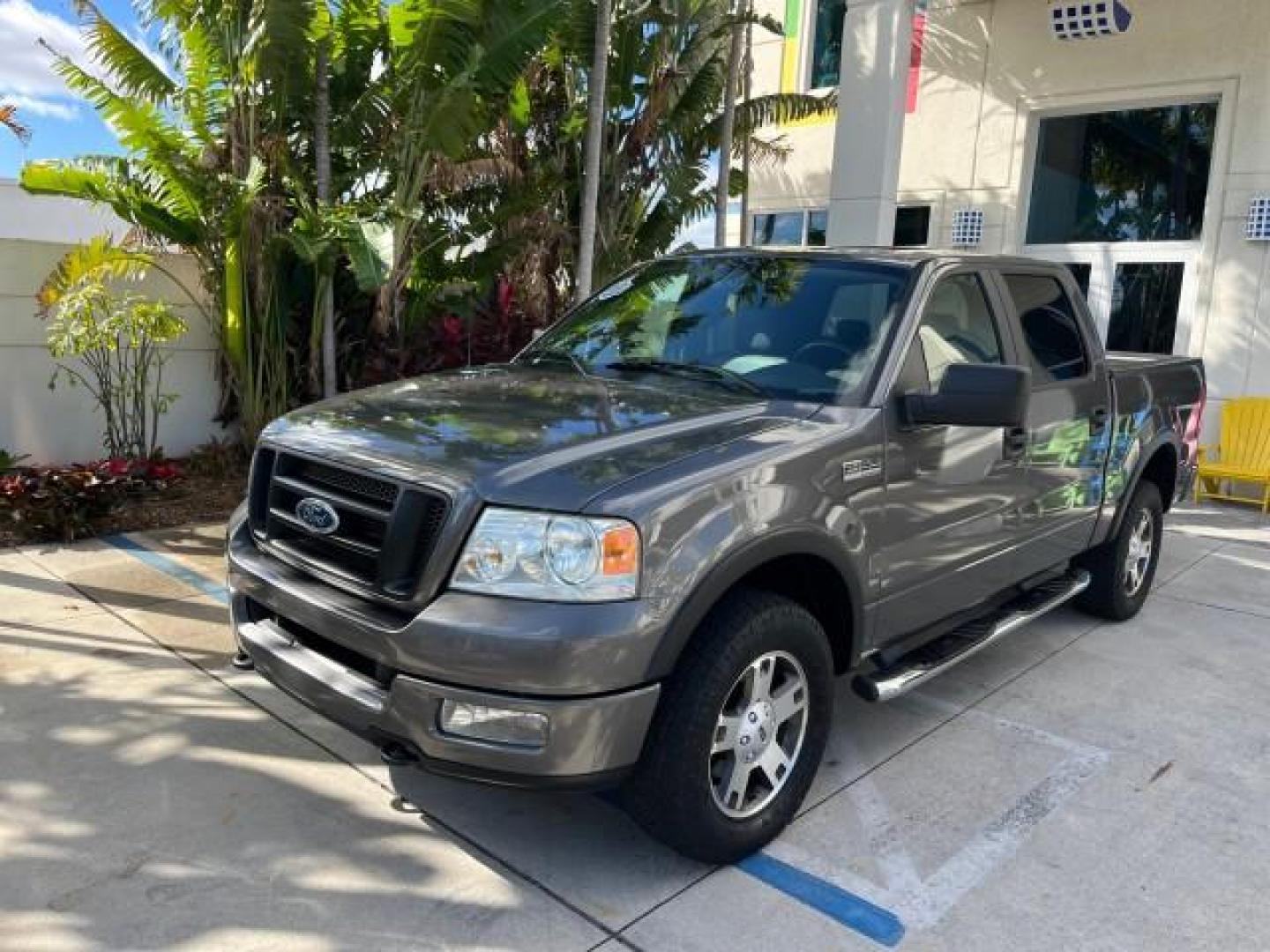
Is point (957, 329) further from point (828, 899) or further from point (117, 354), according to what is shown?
point (117, 354)

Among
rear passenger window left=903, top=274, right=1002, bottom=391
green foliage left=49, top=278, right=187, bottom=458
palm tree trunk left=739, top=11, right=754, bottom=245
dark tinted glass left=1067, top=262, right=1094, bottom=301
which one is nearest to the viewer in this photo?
rear passenger window left=903, top=274, right=1002, bottom=391

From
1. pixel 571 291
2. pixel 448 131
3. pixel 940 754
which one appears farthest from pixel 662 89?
pixel 940 754

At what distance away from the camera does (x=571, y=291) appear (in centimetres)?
1036

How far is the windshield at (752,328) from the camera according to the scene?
12.1ft

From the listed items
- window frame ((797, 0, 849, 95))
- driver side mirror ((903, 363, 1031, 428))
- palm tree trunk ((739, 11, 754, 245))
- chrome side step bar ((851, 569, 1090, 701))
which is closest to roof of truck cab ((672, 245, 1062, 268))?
driver side mirror ((903, 363, 1031, 428))

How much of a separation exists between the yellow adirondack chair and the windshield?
745 centimetres

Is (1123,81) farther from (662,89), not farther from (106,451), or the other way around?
(106,451)

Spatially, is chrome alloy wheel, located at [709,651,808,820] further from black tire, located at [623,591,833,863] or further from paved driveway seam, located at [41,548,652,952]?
paved driveway seam, located at [41,548,652,952]

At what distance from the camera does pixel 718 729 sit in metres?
3.01

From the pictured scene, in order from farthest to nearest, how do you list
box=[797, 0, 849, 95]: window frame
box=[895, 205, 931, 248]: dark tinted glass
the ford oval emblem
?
box=[797, 0, 849, 95]: window frame
box=[895, 205, 931, 248]: dark tinted glass
the ford oval emblem

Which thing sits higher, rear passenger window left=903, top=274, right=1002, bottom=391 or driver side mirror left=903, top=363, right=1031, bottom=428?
rear passenger window left=903, top=274, right=1002, bottom=391

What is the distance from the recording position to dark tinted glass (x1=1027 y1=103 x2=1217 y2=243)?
10695 millimetres

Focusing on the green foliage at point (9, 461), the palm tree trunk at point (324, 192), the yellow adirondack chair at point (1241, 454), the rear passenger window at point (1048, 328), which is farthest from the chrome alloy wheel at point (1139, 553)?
the green foliage at point (9, 461)

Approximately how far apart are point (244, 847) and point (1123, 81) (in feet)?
37.7
